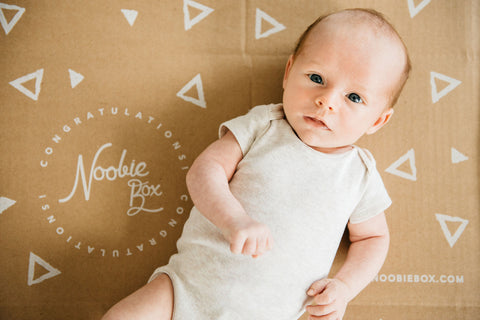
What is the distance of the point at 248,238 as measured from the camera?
21.2 inches

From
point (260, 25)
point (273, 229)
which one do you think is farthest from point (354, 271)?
point (260, 25)

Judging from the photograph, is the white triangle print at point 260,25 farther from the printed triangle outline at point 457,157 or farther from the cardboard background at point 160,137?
the printed triangle outline at point 457,157

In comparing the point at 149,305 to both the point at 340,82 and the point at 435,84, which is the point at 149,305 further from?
the point at 435,84

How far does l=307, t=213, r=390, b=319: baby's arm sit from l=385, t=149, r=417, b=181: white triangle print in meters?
0.12

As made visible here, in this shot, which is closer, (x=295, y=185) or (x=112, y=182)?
(x=295, y=185)

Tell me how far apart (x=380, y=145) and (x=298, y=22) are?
0.33 metres

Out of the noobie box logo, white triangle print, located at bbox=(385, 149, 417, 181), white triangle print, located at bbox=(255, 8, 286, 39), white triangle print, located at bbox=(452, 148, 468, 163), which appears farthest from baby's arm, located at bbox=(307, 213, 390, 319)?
white triangle print, located at bbox=(255, 8, 286, 39)

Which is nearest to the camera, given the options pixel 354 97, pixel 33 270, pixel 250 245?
Answer: pixel 250 245

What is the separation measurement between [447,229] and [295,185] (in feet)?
1.31

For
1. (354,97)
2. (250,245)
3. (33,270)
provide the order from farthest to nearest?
1. (33,270)
2. (354,97)
3. (250,245)

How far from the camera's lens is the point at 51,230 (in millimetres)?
774

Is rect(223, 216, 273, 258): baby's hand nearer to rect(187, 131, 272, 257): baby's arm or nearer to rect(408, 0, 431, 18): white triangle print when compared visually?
rect(187, 131, 272, 257): baby's arm

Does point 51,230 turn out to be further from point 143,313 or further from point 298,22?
point 298,22

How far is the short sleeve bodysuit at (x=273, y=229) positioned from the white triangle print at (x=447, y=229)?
23 cm
